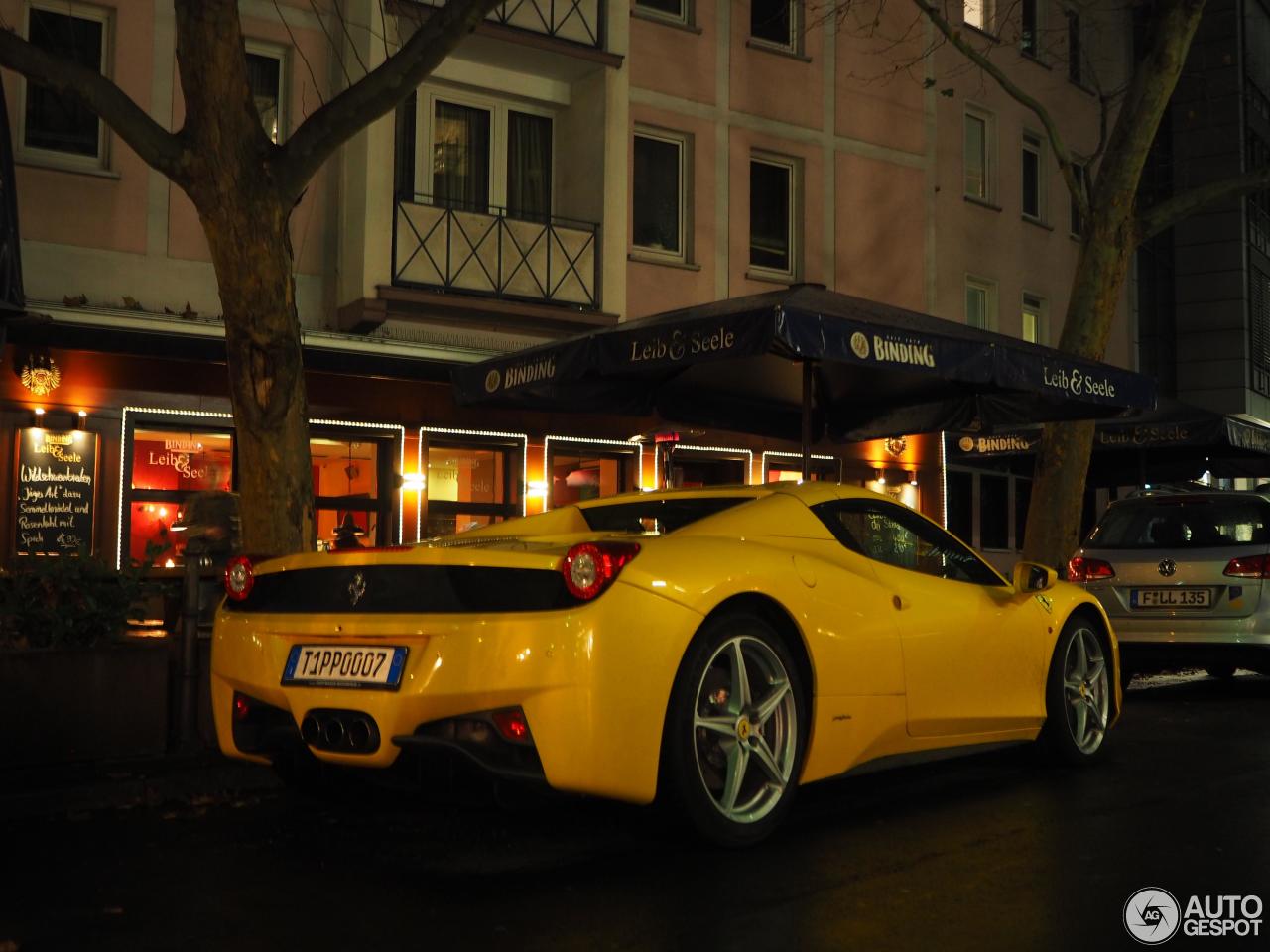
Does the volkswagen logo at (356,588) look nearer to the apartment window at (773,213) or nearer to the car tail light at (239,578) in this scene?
the car tail light at (239,578)

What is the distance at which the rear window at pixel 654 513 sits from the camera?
6.38m

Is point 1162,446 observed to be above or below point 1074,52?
below

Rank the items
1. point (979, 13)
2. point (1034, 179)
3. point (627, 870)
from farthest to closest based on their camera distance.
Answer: point (1034, 179)
point (979, 13)
point (627, 870)

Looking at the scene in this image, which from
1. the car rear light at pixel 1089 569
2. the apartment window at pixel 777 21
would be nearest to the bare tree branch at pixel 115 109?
the car rear light at pixel 1089 569

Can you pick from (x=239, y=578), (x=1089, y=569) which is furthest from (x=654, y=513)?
(x=1089, y=569)

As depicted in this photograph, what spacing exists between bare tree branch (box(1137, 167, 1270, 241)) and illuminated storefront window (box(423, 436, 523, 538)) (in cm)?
734

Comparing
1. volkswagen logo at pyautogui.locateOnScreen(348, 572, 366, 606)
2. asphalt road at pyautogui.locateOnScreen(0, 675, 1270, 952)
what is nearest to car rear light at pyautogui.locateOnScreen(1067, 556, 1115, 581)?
asphalt road at pyautogui.locateOnScreen(0, 675, 1270, 952)

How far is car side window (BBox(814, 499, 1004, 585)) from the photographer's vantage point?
6.26 metres

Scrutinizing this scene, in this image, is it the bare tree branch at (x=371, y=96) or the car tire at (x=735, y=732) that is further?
the bare tree branch at (x=371, y=96)

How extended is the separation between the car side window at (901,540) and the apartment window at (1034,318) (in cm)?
1911

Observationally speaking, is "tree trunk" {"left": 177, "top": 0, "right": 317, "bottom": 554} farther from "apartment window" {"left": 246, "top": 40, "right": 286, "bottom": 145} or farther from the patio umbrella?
"apartment window" {"left": 246, "top": 40, "right": 286, "bottom": 145}

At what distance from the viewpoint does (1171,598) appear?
10891mm

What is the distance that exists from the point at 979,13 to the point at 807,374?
56.7ft

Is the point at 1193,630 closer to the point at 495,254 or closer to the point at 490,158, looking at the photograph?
the point at 495,254
